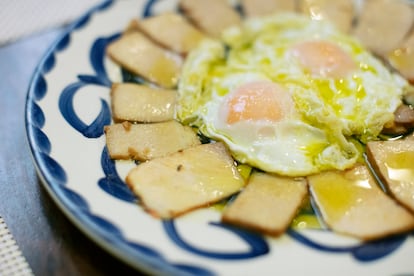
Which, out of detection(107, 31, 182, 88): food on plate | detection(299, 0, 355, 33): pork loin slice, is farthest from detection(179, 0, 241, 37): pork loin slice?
detection(299, 0, 355, 33): pork loin slice

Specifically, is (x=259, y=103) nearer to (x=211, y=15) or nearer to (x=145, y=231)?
(x=145, y=231)

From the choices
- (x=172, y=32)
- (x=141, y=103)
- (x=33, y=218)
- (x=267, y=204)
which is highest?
(x=172, y=32)

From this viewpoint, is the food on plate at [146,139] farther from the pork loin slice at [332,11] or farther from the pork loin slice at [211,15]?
the pork loin slice at [332,11]

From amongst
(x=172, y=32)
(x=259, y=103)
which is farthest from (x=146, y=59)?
(x=259, y=103)

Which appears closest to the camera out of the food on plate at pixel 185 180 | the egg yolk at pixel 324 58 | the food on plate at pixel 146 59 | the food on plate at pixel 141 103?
the food on plate at pixel 185 180

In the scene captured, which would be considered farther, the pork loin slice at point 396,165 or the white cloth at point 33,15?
the white cloth at point 33,15

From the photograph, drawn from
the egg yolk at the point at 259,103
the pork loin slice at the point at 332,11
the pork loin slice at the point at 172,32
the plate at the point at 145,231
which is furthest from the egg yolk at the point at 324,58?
the plate at the point at 145,231

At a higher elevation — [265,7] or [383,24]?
[265,7]

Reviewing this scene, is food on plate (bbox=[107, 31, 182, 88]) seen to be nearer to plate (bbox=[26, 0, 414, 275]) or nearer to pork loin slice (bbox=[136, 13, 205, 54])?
pork loin slice (bbox=[136, 13, 205, 54])
